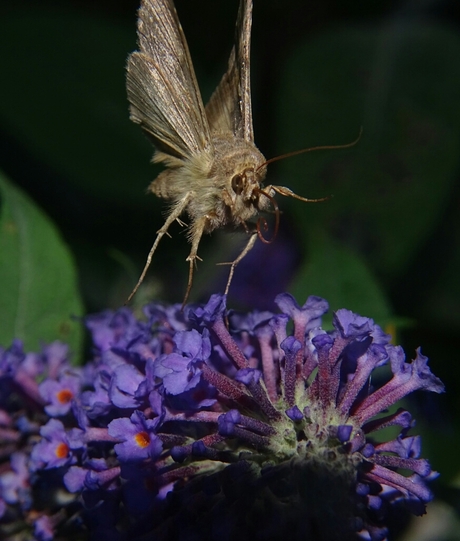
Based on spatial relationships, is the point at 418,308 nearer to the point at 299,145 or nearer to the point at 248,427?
the point at 299,145

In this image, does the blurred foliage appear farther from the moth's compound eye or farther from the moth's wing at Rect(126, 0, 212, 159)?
the moth's compound eye

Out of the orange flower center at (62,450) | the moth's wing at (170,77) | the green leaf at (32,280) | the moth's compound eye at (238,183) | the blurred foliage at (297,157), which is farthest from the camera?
the blurred foliage at (297,157)

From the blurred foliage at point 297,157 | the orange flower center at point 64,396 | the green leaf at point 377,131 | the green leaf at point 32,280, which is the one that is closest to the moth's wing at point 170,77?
the green leaf at point 32,280

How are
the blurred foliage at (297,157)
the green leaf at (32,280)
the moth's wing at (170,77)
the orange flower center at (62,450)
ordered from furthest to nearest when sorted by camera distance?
the blurred foliage at (297,157)
the green leaf at (32,280)
the moth's wing at (170,77)
the orange flower center at (62,450)

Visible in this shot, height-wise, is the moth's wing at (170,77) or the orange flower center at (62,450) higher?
the moth's wing at (170,77)

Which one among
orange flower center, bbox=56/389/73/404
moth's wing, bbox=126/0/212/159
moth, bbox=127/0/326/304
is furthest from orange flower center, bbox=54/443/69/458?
moth's wing, bbox=126/0/212/159

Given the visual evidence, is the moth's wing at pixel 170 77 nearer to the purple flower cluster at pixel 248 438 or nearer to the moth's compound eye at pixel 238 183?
the moth's compound eye at pixel 238 183

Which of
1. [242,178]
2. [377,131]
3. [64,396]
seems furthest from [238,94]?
[377,131]
